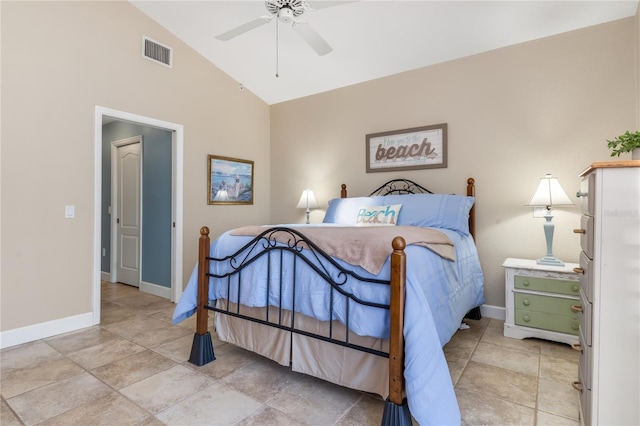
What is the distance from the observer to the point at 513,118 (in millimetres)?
3170

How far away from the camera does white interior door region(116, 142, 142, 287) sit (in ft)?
15.1

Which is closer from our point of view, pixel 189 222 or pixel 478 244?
pixel 478 244

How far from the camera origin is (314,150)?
4562 millimetres

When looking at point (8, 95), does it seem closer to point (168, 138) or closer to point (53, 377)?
point (168, 138)

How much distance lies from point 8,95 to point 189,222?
6.35ft

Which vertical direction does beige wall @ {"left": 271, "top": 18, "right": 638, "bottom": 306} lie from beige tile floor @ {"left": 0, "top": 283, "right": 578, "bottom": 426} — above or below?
above

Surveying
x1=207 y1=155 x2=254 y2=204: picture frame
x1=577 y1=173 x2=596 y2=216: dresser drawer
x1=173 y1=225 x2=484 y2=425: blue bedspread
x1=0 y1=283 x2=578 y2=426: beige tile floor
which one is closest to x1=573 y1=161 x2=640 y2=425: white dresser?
x1=577 y1=173 x2=596 y2=216: dresser drawer

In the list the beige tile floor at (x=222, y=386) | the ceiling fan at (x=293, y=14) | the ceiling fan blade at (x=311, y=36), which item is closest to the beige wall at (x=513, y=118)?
the beige tile floor at (x=222, y=386)

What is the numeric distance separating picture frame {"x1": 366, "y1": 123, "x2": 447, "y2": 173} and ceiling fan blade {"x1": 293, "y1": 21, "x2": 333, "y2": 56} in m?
1.47

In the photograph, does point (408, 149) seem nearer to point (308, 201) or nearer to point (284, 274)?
point (308, 201)

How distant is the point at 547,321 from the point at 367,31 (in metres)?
3.02

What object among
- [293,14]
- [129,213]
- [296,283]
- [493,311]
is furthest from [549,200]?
[129,213]

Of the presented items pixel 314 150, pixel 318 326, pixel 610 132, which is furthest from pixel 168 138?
pixel 610 132

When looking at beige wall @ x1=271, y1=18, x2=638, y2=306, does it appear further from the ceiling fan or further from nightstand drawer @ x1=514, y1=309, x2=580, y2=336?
the ceiling fan
